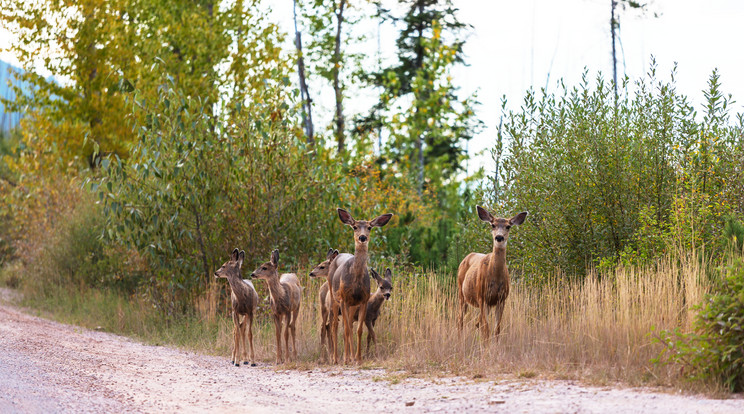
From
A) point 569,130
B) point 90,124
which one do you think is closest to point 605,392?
point 569,130

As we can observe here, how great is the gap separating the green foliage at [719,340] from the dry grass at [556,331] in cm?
27

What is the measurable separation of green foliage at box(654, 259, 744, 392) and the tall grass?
0.85 feet

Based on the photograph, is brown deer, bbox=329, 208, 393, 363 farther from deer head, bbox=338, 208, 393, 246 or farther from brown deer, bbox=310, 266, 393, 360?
brown deer, bbox=310, 266, 393, 360

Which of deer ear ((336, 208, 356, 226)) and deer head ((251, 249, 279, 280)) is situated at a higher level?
deer ear ((336, 208, 356, 226))

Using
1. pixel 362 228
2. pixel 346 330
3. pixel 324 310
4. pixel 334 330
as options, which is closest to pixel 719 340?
pixel 362 228

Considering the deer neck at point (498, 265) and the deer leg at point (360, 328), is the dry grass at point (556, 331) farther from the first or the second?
the deer neck at point (498, 265)

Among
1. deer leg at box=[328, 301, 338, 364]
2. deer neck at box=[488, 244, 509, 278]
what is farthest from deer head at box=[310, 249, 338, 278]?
deer neck at box=[488, 244, 509, 278]

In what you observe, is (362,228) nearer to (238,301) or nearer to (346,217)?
(346,217)

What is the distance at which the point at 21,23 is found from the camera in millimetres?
22312

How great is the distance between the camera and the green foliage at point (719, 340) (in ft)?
23.6

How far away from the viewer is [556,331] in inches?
379

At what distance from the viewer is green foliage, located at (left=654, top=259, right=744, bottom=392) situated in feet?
23.6

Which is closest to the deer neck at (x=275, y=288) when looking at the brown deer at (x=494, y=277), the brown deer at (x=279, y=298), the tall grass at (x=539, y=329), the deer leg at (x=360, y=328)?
the brown deer at (x=279, y=298)

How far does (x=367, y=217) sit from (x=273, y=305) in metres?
6.09
